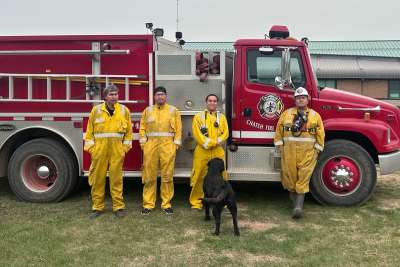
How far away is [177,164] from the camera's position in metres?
7.00

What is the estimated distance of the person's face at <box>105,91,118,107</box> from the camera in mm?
6207

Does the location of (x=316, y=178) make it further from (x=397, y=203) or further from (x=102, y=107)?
(x=102, y=107)

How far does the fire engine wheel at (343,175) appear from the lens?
6.73m

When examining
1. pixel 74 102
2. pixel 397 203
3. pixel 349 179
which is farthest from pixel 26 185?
pixel 397 203

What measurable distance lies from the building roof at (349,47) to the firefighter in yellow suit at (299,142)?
3283cm

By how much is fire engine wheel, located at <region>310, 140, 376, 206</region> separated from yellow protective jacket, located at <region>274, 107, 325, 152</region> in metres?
0.55

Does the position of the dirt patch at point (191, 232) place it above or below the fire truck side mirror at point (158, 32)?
below

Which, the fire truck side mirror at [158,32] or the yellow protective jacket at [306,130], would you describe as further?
the fire truck side mirror at [158,32]

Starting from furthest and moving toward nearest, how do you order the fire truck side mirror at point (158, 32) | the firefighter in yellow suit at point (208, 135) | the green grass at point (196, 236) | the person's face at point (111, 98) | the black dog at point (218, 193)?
the fire truck side mirror at point (158, 32) → the firefighter in yellow suit at point (208, 135) → the person's face at point (111, 98) → the black dog at point (218, 193) → the green grass at point (196, 236)

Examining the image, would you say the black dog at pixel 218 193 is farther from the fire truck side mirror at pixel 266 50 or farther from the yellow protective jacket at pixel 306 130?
the fire truck side mirror at pixel 266 50

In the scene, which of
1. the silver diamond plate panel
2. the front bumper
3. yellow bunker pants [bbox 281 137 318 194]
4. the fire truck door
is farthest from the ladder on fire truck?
the front bumper

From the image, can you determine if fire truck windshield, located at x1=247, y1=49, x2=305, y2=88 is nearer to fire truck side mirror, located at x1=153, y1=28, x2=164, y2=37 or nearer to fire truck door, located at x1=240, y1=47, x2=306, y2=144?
fire truck door, located at x1=240, y1=47, x2=306, y2=144

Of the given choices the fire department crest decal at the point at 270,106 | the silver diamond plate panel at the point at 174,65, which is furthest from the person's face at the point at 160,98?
the fire department crest decal at the point at 270,106

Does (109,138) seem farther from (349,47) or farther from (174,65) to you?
(349,47)
